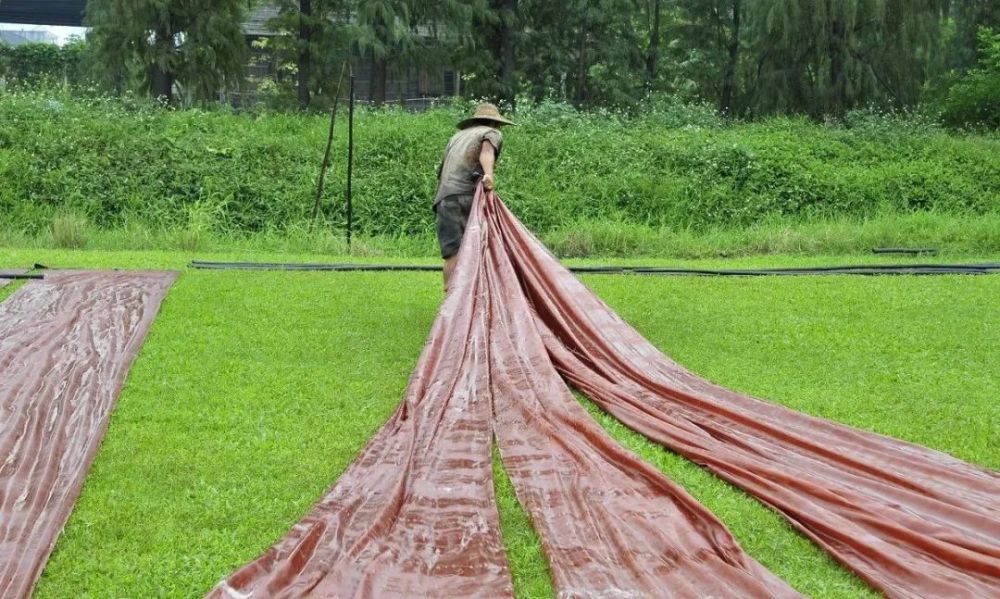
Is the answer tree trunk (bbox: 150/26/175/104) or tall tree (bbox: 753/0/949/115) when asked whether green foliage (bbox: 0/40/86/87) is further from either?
tall tree (bbox: 753/0/949/115)

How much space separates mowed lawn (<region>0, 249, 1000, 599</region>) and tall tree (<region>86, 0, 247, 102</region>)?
9.77 m

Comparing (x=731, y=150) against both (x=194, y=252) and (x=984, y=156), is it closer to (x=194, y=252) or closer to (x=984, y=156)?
(x=984, y=156)

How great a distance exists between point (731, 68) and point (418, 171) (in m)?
11.8

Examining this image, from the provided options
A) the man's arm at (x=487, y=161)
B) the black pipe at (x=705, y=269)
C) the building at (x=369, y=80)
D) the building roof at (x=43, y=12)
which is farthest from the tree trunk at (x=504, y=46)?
the man's arm at (x=487, y=161)

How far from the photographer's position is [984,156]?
18078 mm

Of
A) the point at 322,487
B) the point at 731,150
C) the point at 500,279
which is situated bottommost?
the point at 322,487

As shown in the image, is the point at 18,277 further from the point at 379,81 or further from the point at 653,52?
the point at 653,52

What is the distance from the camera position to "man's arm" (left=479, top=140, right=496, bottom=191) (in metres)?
7.48

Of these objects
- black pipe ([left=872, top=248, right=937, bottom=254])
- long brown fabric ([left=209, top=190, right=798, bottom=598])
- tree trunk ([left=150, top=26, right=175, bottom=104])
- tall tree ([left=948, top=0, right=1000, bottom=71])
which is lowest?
long brown fabric ([left=209, top=190, right=798, bottom=598])

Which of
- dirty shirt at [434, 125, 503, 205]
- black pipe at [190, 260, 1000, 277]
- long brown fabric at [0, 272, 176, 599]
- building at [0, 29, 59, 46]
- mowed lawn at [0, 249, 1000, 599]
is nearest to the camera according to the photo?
mowed lawn at [0, 249, 1000, 599]

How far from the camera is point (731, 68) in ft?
82.9

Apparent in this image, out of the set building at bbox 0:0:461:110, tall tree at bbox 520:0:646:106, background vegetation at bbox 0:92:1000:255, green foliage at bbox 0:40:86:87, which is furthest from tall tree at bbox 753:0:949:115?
green foliage at bbox 0:40:86:87

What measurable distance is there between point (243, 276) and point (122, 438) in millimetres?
5218

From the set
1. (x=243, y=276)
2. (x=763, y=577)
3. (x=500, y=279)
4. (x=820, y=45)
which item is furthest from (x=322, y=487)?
(x=820, y=45)
